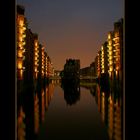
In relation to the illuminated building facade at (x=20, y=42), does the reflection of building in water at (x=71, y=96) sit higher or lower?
lower

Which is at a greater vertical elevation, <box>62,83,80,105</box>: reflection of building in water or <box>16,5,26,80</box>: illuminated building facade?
<box>16,5,26,80</box>: illuminated building facade

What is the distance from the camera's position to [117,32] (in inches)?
3610

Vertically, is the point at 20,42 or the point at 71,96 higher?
the point at 20,42

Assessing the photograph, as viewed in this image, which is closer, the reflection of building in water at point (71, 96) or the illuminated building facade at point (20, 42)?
the reflection of building in water at point (71, 96)

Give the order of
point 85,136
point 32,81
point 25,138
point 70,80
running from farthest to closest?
point 70,80 < point 32,81 < point 85,136 < point 25,138

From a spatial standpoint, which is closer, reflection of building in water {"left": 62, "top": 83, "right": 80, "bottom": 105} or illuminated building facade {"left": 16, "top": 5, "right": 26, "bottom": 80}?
reflection of building in water {"left": 62, "top": 83, "right": 80, "bottom": 105}

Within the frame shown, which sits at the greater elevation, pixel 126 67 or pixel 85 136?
pixel 126 67

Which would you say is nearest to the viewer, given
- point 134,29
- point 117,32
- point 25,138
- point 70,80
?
point 134,29

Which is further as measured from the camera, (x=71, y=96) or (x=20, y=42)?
(x=20, y=42)

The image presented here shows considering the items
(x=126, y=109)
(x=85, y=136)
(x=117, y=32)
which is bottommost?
(x=85, y=136)

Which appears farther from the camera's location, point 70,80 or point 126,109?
point 70,80

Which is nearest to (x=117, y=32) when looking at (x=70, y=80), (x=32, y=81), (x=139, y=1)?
(x=32, y=81)
